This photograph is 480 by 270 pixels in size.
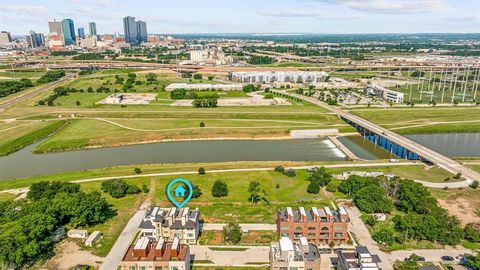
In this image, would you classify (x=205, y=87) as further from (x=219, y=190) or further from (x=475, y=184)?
(x=475, y=184)

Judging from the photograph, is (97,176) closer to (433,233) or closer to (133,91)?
(433,233)

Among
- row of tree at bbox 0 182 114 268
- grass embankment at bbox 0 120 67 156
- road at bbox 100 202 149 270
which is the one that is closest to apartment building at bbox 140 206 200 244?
road at bbox 100 202 149 270

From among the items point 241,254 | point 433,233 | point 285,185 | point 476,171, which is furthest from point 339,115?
point 241,254

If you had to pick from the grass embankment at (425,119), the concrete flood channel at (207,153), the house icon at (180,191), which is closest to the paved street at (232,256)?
the house icon at (180,191)

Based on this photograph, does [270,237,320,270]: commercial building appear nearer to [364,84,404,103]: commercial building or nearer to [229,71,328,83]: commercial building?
[364,84,404,103]: commercial building

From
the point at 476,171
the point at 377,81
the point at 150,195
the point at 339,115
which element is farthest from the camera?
the point at 377,81

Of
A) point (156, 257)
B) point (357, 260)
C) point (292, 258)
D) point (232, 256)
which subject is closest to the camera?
point (292, 258)

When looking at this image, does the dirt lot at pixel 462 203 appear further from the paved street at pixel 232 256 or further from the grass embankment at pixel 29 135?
the grass embankment at pixel 29 135

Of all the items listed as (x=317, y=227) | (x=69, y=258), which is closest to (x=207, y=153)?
(x=317, y=227)
